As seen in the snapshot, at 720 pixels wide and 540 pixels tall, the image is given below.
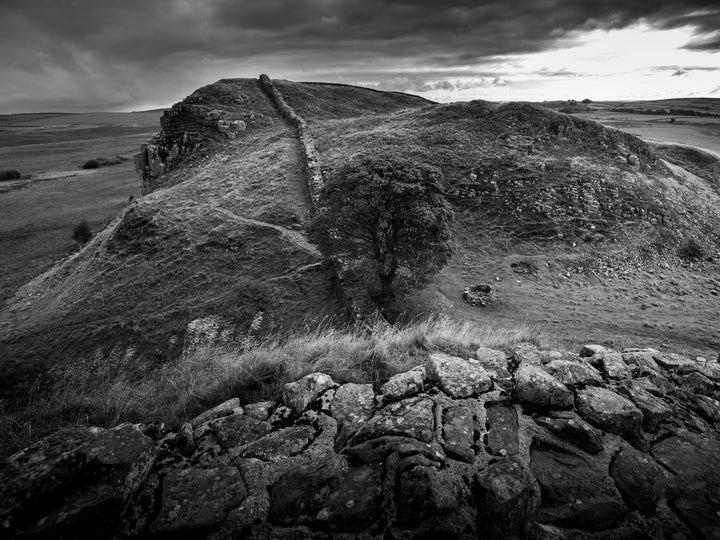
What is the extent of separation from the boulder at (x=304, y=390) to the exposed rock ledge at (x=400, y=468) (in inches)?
0.7

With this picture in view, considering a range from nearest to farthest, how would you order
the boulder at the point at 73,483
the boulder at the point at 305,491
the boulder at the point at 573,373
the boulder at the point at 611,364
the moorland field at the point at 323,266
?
the boulder at the point at 73,483
the boulder at the point at 305,491
the boulder at the point at 573,373
the boulder at the point at 611,364
the moorland field at the point at 323,266

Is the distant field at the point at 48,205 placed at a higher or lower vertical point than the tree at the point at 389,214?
lower

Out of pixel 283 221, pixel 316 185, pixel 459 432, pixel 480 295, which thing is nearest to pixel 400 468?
pixel 459 432

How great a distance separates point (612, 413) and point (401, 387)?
2333mm

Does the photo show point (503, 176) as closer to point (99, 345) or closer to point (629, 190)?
point (629, 190)

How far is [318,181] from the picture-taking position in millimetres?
25062

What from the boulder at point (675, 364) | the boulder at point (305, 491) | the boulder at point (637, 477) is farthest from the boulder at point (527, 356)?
the boulder at point (305, 491)

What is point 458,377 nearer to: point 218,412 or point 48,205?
point 218,412

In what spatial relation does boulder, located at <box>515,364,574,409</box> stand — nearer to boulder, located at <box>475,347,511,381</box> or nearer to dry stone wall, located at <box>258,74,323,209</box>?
boulder, located at <box>475,347,511,381</box>

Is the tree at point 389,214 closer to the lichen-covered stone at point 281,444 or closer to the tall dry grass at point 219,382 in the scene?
the tall dry grass at point 219,382

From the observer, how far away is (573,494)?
327 cm

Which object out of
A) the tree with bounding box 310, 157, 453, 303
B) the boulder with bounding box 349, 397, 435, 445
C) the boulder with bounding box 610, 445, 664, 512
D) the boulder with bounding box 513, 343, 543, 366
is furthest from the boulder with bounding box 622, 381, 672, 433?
the tree with bounding box 310, 157, 453, 303

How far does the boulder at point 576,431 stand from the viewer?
3.78 metres

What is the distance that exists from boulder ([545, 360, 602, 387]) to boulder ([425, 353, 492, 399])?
0.96 metres
